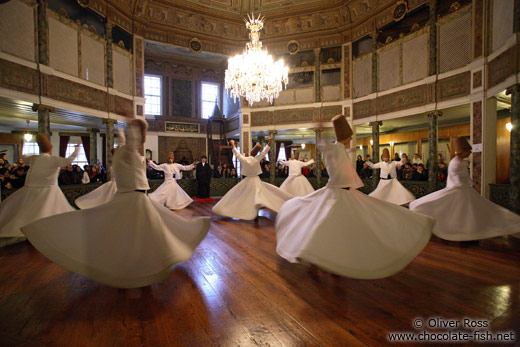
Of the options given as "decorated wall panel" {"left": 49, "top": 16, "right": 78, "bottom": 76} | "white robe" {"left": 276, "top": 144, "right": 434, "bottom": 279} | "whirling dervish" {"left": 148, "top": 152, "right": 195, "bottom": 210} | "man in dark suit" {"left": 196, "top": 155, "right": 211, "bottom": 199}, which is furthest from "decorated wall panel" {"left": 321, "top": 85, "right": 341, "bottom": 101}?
"white robe" {"left": 276, "top": 144, "right": 434, "bottom": 279}

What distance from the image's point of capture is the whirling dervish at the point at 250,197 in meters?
5.63

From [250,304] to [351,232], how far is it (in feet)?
3.46

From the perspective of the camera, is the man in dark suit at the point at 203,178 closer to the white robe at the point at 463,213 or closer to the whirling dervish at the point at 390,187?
the whirling dervish at the point at 390,187

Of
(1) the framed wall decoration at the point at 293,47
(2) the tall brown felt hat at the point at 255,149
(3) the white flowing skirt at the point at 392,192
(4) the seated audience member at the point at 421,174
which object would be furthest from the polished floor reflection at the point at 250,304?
(1) the framed wall decoration at the point at 293,47

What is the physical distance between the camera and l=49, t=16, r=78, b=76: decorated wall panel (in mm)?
7602

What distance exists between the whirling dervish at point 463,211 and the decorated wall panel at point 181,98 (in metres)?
12.9

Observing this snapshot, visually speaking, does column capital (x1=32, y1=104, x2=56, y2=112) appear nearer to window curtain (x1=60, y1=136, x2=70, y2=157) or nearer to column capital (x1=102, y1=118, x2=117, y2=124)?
column capital (x1=102, y1=118, x2=117, y2=124)

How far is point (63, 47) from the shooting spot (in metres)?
7.93

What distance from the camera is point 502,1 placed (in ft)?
20.5

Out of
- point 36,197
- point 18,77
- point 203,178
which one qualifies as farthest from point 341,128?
point 203,178

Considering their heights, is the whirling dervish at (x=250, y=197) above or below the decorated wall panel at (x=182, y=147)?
below

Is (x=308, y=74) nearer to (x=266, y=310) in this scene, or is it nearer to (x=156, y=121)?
(x=156, y=121)

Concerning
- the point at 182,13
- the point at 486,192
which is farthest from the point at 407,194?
Answer: the point at 182,13

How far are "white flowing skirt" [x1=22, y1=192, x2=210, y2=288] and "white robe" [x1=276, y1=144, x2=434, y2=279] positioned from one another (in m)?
1.15
